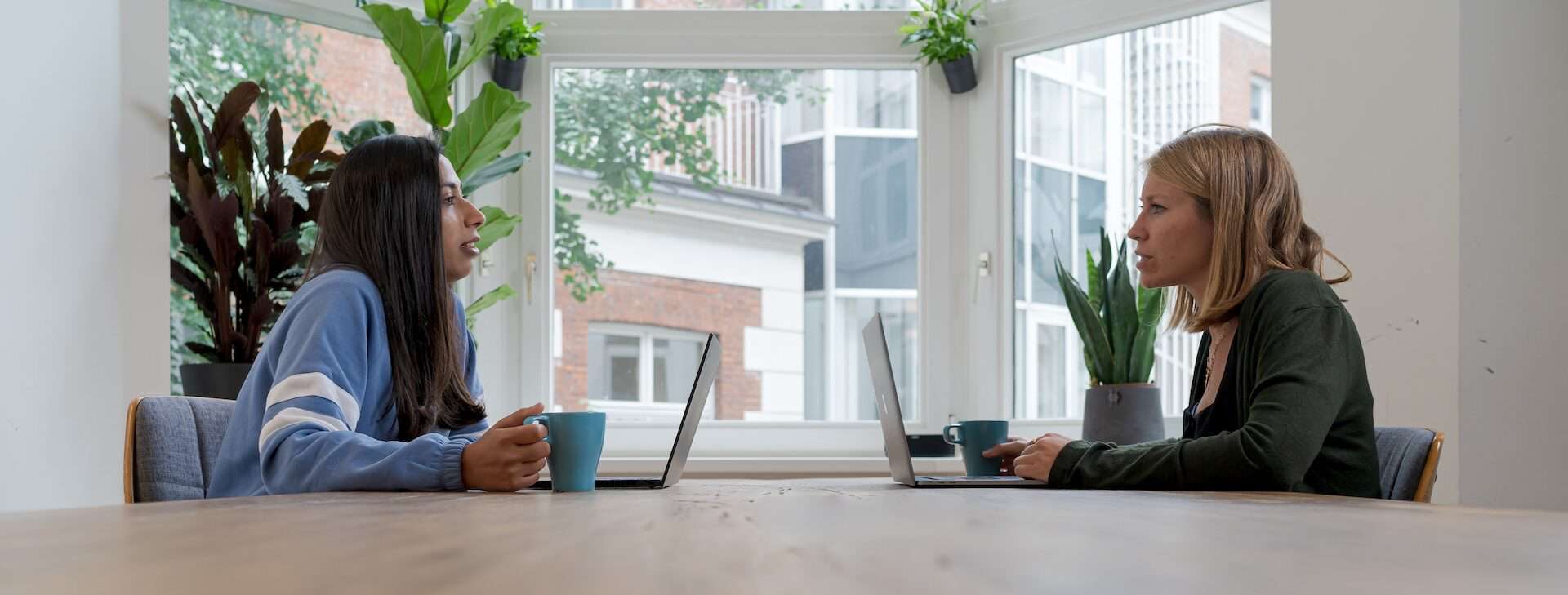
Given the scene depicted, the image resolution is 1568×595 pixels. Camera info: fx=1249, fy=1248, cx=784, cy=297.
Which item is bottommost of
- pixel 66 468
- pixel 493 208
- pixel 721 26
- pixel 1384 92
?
pixel 66 468

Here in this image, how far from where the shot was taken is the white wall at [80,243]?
242 cm

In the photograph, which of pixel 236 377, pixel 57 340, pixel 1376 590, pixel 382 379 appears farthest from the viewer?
pixel 236 377

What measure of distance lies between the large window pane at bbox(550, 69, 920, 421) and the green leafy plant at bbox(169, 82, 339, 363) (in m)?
0.89

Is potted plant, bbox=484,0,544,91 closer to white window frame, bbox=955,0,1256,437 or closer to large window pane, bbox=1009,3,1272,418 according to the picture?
white window frame, bbox=955,0,1256,437

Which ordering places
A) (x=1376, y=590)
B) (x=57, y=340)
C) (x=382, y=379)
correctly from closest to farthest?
(x=1376, y=590) < (x=382, y=379) < (x=57, y=340)

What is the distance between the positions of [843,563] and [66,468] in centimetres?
267

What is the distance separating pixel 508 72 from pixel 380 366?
204 cm

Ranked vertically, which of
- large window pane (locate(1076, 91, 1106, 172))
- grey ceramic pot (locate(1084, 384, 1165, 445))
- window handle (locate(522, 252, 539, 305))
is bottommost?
grey ceramic pot (locate(1084, 384, 1165, 445))

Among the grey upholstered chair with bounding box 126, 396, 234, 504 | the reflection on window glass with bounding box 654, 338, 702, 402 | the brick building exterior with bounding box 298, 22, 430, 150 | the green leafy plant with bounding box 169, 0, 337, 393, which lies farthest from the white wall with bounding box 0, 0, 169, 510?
the reflection on window glass with bounding box 654, 338, 702, 402

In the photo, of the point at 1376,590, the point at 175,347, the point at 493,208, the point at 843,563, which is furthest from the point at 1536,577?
the point at 175,347

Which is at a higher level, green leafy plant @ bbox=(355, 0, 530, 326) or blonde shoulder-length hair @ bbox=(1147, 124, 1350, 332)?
green leafy plant @ bbox=(355, 0, 530, 326)

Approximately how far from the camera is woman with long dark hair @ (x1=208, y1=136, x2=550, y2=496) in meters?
1.41

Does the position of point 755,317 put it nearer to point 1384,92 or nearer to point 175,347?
point 175,347

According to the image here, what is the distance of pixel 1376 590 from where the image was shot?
1.01 ft
